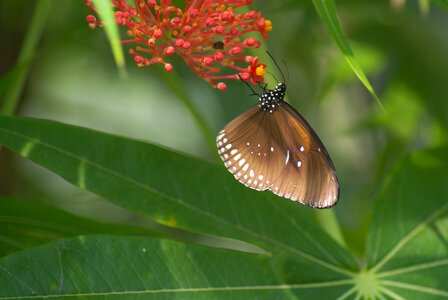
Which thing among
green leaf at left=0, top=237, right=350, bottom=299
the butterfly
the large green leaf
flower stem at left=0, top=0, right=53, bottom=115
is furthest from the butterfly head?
flower stem at left=0, top=0, right=53, bottom=115

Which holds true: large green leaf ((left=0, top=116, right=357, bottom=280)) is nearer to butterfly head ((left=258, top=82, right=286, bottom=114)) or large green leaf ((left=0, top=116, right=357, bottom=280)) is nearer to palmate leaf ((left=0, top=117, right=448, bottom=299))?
palmate leaf ((left=0, top=117, right=448, bottom=299))

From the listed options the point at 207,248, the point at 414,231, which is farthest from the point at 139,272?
the point at 414,231

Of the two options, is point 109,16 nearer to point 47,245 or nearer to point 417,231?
point 47,245

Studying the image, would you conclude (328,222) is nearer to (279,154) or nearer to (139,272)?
(279,154)

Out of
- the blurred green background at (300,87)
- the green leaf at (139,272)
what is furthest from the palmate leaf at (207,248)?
the blurred green background at (300,87)

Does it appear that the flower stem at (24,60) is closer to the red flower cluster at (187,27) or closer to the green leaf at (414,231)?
the red flower cluster at (187,27)

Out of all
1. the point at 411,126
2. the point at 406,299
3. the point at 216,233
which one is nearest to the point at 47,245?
the point at 216,233
